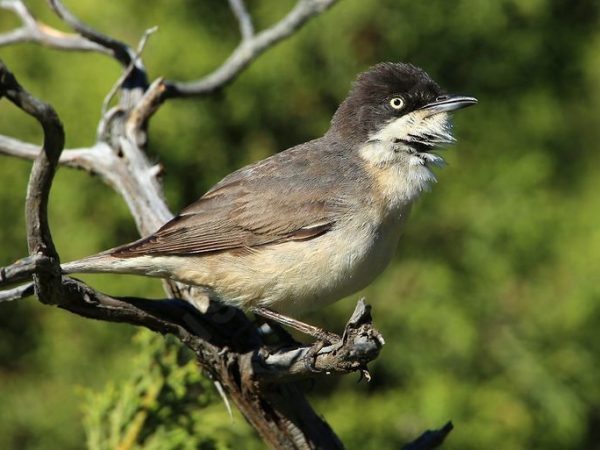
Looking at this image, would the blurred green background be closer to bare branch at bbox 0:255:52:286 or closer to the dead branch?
the dead branch

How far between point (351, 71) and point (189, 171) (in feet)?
3.58

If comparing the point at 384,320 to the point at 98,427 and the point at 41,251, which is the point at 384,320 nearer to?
Result: the point at 98,427

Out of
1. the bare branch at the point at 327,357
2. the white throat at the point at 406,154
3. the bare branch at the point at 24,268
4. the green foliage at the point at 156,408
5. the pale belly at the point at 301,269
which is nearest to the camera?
the bare branch at the point at 24,268

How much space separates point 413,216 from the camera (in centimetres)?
537

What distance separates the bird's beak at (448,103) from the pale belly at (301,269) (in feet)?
1.83

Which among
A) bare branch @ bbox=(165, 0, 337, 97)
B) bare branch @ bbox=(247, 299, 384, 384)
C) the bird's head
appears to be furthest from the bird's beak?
bare branch @ bbox=(247, 299, 384, 384)

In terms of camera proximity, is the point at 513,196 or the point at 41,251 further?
the point at 513,196

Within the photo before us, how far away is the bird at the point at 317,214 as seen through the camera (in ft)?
12.5

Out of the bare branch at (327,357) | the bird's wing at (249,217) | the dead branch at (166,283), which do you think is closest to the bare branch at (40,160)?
the dead branch at (166,283)

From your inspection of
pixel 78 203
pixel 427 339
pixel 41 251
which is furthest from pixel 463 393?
pixel 41 251

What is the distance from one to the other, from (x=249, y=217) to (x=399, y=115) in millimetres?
814

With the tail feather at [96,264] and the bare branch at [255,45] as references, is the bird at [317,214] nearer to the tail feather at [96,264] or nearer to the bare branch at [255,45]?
the tail feather at [96,264]

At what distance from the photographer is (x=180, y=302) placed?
3596 mm

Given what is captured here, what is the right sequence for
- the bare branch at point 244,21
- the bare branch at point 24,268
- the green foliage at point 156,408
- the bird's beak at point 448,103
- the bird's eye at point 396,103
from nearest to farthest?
1. the bare branch at point 24,268
2. the green foliage at point 156,408
3. the bird's beak at point 448,103
4. the bird's eye at point 396,103
5. the bare branch at point 244,21
